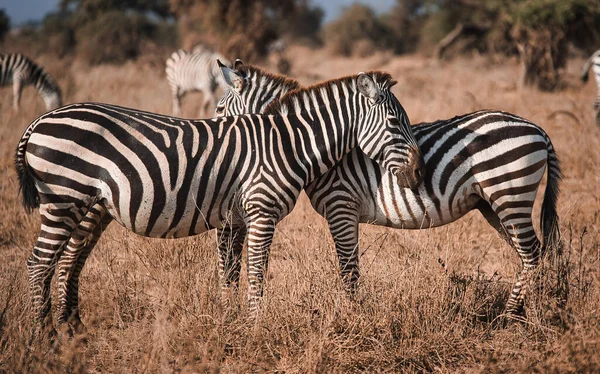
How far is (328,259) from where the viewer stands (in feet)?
13.4

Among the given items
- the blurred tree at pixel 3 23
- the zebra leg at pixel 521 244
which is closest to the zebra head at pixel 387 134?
the zebra leg at pixel 521 244

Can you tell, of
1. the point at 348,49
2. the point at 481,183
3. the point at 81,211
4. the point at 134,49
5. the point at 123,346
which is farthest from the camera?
the point at 348,49

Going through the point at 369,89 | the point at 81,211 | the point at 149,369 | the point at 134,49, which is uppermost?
the point at 134,49

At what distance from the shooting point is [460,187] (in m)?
4.33

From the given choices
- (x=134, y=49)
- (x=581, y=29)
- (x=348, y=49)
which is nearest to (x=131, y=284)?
(x=581, y=29)

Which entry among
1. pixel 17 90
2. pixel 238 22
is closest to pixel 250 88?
pixel 17 90

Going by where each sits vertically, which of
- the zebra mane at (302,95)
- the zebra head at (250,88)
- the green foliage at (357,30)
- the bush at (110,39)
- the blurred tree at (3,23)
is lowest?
the zebra mane at (302,95)

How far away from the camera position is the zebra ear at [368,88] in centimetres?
425

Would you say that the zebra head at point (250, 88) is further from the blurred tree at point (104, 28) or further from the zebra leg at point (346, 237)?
the blurred tree at point (104, 28)

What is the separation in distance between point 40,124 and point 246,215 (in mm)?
1510

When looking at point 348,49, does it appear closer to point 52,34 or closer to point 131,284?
point 52,34

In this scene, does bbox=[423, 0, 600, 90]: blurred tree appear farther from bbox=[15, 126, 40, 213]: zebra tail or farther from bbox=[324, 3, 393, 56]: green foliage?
bbox=[324, 3, 393, 56]: green foliage

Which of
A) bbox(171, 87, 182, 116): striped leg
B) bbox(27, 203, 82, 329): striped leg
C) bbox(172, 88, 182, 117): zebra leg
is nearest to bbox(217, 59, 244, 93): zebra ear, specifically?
bbox(27, 203, 82, 329): striped leg

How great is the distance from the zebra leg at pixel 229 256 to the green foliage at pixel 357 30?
28.3 meters
